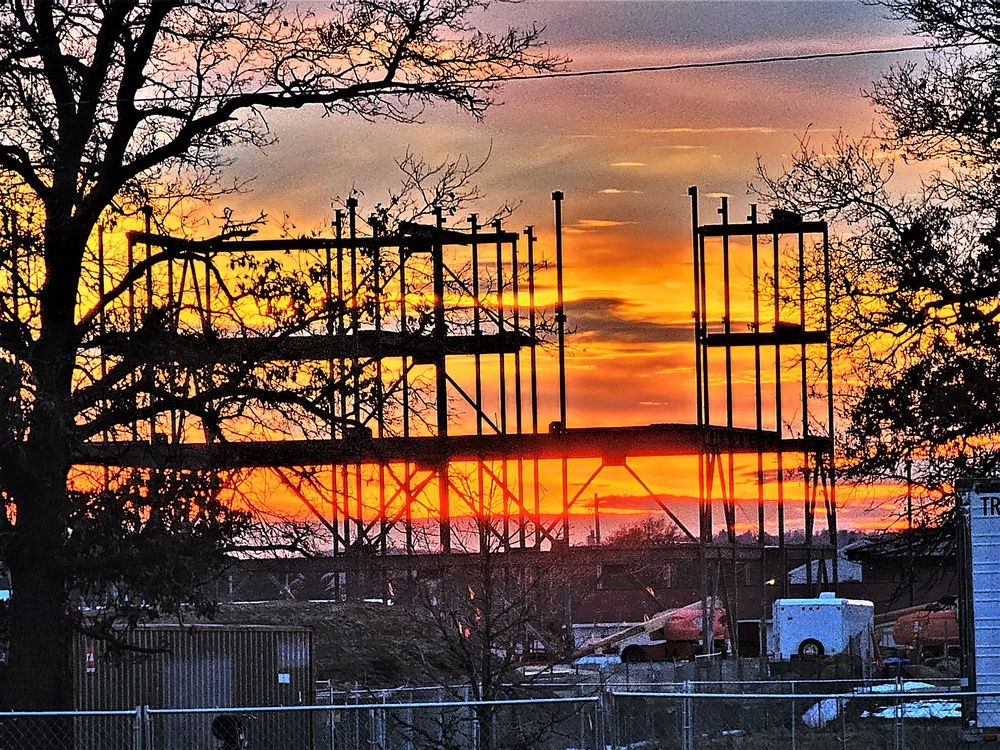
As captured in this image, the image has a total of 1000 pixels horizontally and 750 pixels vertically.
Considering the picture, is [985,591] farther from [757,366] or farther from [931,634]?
[931,634]

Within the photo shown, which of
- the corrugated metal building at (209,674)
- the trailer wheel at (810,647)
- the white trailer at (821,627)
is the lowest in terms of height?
the trailer wheel at (810,647)

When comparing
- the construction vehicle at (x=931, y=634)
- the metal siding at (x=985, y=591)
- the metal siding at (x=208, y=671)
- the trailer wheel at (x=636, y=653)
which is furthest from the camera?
the construction vehicle at (x=931, y=634)

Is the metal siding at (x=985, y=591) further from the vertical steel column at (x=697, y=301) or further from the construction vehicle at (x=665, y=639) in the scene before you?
the construction vehicle at (x=665, y=639)

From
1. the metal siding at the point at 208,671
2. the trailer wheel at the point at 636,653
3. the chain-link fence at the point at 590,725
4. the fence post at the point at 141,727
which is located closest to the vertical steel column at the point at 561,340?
the chain-link fence at the point at 590,725

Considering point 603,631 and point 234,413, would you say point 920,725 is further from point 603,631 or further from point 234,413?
point 603,631

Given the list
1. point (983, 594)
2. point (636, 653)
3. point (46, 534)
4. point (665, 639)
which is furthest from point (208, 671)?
point (665, 639)

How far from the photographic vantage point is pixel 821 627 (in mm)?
44875

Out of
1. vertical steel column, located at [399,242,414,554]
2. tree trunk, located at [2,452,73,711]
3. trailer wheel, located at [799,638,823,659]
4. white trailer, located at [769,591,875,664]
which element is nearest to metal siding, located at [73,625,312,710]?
vertical steel column, located at [399,242,414,554]

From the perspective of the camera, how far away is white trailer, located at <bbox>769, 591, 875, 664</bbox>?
146 feet

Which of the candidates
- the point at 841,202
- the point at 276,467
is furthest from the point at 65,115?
the point at 841,202

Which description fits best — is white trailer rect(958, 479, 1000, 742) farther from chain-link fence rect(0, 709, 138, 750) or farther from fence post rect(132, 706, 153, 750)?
fence post rect(132, 706, 153, 750)

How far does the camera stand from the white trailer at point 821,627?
44.6 m

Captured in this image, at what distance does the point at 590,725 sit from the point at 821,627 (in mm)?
25081

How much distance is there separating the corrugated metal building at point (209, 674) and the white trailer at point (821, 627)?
1957cm
